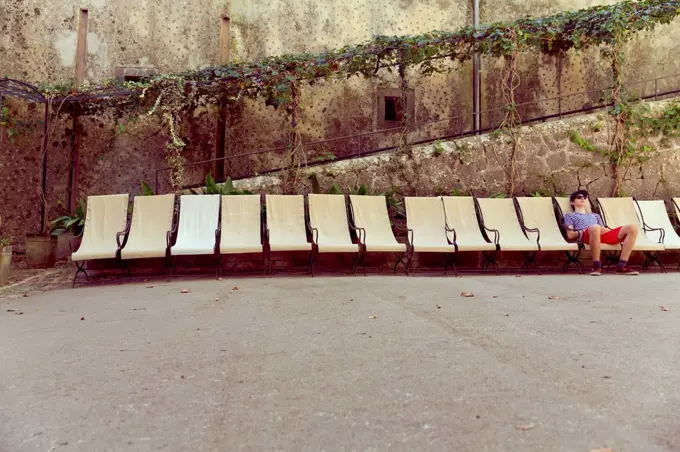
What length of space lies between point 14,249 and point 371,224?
19.9 ft

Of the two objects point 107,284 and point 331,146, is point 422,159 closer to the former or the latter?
point 331,146

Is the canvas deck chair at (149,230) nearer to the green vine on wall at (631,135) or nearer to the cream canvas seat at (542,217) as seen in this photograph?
the cream canvas seat at (542,217)

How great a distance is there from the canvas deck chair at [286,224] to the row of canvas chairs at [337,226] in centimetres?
1

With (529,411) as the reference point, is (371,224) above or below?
above

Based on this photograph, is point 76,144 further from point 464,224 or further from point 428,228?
point 464,224

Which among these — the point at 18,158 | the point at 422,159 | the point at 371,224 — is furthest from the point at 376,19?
the point at 18,158

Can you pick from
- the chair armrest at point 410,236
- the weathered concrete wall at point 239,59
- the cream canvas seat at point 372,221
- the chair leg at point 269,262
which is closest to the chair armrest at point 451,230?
the chair armrest at point 410,236

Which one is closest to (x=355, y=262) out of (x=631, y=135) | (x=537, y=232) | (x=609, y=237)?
(x=537, y=232)

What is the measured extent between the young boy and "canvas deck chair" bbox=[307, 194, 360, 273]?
277 cm

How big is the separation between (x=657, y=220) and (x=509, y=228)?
216 centimetres

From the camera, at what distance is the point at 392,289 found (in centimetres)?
478

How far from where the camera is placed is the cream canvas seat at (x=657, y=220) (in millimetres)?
6789

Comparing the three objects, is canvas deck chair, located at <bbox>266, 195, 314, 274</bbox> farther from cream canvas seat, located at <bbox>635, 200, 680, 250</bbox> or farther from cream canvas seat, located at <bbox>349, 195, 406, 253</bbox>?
cream canvas seat, located at <bbox>635, 200, 680, 250</bbox>

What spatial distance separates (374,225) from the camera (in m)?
6.67
